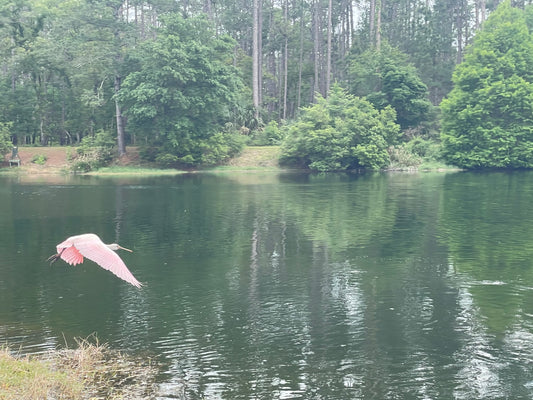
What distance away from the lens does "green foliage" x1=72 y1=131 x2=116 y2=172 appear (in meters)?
56.7

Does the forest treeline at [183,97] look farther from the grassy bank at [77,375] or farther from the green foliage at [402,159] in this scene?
the grassy bank at [77,375]

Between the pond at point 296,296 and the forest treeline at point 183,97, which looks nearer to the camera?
the pond at point 296,296

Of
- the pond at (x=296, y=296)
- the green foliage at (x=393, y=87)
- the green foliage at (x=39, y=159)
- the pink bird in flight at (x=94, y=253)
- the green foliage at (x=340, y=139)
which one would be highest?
the green foliage at (x=393, y=87)


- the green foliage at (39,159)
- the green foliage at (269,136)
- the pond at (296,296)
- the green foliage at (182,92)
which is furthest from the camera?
the green foliage at (269,136)

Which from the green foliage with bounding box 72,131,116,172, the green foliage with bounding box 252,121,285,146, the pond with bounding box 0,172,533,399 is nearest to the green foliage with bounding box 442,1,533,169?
the green foliage with bounding box 252,121,285,146

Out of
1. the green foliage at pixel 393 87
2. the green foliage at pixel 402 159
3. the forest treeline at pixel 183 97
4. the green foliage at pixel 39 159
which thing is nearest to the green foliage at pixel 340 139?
the forest treeline at pixel 183 97

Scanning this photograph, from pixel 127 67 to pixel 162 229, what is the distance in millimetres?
37230

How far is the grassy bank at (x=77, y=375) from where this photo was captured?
8805mm

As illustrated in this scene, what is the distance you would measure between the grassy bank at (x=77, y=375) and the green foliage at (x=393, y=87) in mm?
54882

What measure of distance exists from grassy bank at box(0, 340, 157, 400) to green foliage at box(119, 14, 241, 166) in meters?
45.0

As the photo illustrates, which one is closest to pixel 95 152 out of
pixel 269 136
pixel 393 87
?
pixel 269 136

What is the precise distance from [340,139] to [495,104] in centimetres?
1477

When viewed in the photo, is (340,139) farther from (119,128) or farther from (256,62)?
(119,128)

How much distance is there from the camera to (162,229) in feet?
82.6
